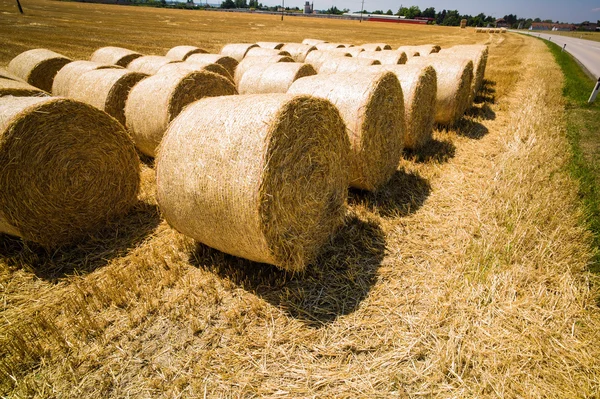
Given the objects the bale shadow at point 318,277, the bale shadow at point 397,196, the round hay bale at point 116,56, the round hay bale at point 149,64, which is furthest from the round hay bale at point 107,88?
the bale shadow at point 397,196

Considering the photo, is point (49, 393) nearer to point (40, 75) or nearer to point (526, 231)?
point (526, 231)

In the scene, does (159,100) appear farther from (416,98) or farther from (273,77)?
(416,98)

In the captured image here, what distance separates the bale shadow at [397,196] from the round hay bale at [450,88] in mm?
3160

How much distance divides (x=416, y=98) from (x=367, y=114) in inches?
81.5

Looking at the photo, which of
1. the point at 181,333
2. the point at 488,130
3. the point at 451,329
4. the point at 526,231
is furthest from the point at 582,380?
the point at 488,130

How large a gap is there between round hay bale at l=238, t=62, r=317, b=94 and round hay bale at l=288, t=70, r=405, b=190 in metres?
1.80

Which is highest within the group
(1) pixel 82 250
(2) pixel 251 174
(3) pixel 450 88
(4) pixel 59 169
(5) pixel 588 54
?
(5) pixel 588 54

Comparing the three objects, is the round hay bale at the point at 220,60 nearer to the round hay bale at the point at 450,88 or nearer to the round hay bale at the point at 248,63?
the round hay bale at the point at 248,63

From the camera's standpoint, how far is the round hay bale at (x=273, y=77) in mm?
6789

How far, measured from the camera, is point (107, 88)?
18.9ft

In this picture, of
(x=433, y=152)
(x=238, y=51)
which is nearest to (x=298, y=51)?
(x=238, y=51)

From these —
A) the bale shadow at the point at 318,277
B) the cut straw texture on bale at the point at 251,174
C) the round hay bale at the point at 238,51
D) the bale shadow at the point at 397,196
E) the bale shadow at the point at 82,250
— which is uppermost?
the round hay bale at the point at 238,51

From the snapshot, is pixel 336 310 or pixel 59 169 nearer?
pixel 336 310

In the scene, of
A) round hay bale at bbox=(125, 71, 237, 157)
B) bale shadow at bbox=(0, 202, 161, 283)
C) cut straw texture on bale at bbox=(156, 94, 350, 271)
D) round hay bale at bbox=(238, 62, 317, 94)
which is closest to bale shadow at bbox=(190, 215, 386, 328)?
cut straw texture on bale at bbox=(156, 94, 350, 271)
